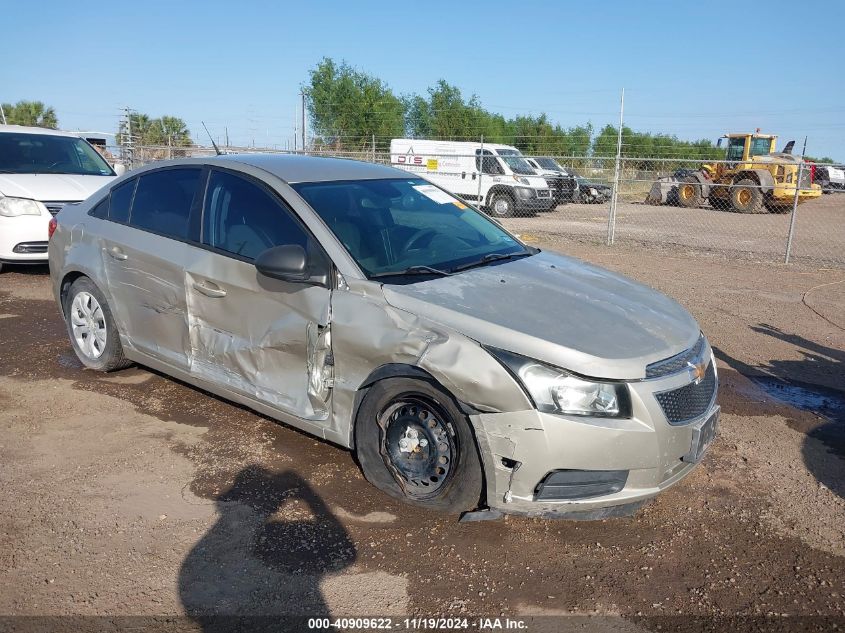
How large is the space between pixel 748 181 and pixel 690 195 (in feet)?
7.13

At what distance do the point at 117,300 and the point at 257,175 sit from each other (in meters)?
1.49

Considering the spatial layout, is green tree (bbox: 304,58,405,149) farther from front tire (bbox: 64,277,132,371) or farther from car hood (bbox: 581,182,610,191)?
front tire (bbox: 64,277,132,371)

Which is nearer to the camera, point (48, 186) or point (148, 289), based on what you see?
point (148, 289)

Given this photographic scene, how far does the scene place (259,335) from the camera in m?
4.12

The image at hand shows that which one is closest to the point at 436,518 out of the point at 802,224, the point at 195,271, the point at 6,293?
the point at 195,271

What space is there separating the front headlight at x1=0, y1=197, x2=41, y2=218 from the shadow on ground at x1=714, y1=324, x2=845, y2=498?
7.57 meters

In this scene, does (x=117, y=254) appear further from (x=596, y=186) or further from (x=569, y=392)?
(x=596, y=186)

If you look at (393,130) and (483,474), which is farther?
(393,130)

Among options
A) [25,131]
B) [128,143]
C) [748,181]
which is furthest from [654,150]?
[25,131]

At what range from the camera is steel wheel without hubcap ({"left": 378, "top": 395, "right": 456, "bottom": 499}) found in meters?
3.45

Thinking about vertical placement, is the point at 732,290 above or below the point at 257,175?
below

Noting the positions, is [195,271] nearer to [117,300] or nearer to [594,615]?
[117,300]

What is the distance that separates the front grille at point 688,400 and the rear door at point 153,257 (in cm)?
284

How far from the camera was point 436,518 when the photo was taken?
3.58 m
